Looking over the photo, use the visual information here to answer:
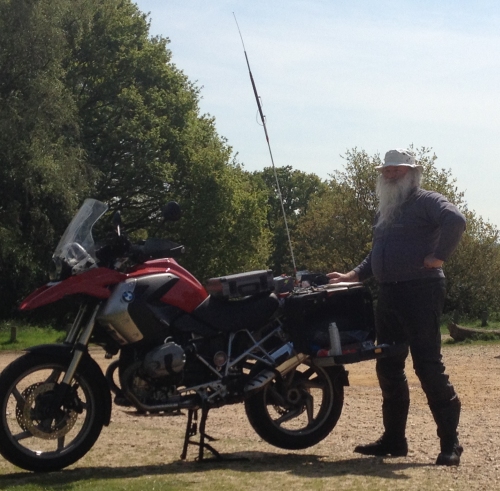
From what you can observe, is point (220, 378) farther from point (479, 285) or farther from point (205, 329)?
point (479, 285)

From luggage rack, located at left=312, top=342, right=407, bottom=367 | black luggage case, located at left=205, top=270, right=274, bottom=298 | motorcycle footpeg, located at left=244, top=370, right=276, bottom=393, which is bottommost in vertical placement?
motorcycle footpeg, located at left=244, top=370, right=276, bottom=393

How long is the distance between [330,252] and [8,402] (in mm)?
46344

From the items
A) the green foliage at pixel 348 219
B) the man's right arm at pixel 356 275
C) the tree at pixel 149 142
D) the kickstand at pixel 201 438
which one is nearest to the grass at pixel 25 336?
the tree at pixel 149 142

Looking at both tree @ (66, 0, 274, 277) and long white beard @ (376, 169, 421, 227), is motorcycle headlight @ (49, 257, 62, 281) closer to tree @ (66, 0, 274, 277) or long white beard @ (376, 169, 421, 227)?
long white beard @ (376, 169, 421, 227)

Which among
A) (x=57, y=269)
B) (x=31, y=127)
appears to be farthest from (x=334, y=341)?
(x=31, y=127)

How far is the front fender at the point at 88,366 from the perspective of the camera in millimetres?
6215

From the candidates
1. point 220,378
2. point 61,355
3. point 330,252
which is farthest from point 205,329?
point 330,252

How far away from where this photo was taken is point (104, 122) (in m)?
41.6

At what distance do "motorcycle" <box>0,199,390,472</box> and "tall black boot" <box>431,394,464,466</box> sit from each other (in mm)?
530

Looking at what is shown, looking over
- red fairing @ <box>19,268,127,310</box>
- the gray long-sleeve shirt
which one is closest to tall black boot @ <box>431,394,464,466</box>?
the gray long-sleeve shirt

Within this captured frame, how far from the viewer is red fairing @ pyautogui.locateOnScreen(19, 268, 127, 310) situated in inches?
243

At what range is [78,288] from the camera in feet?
20.4

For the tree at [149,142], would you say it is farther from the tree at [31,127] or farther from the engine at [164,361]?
A: the engine at [164,361]

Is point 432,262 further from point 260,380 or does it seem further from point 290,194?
point 290,194
